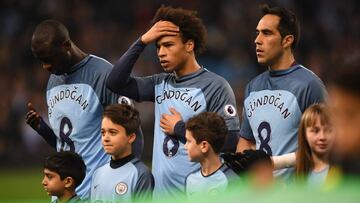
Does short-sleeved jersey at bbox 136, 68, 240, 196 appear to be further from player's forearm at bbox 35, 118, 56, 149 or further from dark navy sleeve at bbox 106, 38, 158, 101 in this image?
player's forearm at bbox 35, 118, 56, 149

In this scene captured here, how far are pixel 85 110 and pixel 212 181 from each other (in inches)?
49.4

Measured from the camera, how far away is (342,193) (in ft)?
3.83

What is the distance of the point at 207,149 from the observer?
4617mm

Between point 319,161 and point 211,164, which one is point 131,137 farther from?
point 319,161

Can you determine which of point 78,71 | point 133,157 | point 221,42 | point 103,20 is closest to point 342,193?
point 133,157

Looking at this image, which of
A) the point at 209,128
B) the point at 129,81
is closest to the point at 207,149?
the point at 209,128

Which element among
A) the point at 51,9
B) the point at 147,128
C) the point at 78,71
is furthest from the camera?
the point at 51,9

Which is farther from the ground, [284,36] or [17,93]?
[284,36]

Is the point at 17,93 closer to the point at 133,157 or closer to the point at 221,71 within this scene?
the point at 221,71

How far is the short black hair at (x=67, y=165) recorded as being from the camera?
5.15 metres

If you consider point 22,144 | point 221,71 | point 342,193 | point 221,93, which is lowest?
point 22,144

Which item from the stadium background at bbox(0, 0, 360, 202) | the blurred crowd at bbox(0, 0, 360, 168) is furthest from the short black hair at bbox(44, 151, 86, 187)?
the blurred crowd at bbox(0, 0, 360, 168)

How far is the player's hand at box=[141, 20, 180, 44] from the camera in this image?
16.1 ft

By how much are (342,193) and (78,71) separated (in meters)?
4.47
